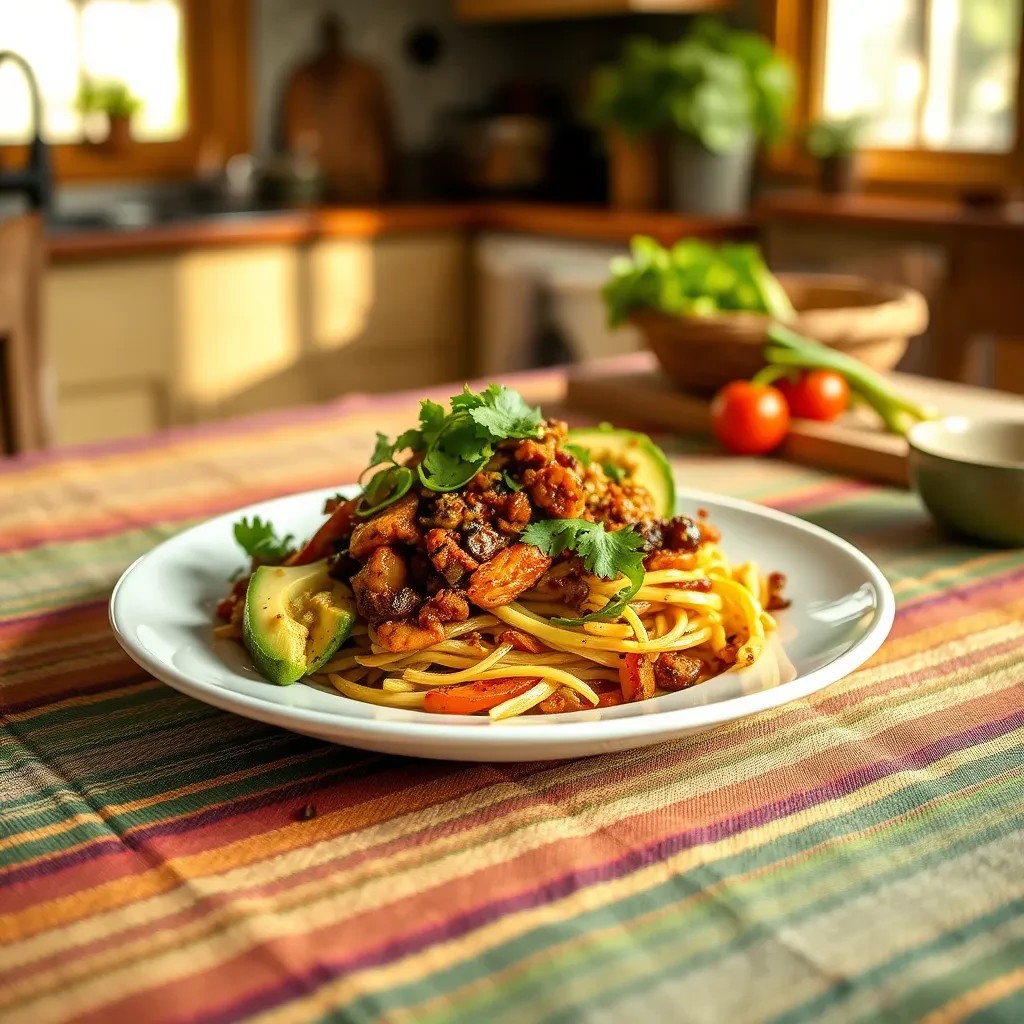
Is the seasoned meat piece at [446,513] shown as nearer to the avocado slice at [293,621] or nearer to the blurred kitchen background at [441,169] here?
the avocado slice at [293,621]

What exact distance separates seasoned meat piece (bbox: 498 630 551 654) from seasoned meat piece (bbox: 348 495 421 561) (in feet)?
0.33

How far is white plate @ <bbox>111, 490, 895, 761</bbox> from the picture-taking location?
808 millimetres

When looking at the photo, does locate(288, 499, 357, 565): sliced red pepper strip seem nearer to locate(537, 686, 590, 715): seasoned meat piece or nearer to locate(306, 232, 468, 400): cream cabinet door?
locate(537, 686, 590, 715): seasoned meat piece

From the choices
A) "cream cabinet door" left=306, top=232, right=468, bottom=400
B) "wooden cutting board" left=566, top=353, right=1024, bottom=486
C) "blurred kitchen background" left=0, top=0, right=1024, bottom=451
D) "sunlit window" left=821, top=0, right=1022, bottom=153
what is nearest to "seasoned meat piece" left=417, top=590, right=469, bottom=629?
"wooden cutting board" left=566, top=353, right=1024, bottom=486

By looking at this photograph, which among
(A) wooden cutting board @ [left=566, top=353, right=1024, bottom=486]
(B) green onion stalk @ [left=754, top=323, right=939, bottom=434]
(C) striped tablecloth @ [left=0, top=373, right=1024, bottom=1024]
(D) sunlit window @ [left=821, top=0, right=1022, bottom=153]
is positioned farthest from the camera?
(D) sunlit window @ [left=821, top=0, right=1022, bottom=153]

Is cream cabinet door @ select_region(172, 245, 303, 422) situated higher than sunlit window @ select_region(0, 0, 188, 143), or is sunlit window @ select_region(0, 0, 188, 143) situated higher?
sunlit window @ select_region(0, 0, 188, 143)

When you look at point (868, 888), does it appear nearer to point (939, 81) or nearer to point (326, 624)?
point (326, 624)

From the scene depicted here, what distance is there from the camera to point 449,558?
97 centimetres

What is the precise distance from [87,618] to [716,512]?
23.9 inches

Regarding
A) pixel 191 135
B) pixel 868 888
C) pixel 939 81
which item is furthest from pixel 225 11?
pixel 868 888

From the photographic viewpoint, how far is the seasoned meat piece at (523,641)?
0.99 meters

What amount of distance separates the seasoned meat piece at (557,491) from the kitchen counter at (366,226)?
9.92ft

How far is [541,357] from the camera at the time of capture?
4.23m

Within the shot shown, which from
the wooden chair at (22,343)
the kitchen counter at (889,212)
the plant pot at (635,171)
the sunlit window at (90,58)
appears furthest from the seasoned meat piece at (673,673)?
the sunlit window at (90,58)
